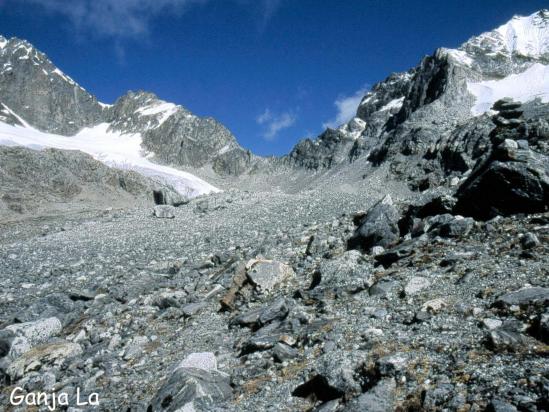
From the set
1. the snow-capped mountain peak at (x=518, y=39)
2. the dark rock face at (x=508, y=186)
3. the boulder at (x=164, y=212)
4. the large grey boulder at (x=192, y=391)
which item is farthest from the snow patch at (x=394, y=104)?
the large grey boulder at (x=192, y=391)

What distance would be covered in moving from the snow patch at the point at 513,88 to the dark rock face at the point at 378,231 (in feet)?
170

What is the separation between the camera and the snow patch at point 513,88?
58406mm

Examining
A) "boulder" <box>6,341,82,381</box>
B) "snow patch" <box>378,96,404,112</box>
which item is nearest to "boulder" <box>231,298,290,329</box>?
"boulder" <box>6,341,82,381</box>

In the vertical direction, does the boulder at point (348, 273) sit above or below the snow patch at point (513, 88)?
below

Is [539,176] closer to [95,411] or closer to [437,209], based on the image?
[437,209]

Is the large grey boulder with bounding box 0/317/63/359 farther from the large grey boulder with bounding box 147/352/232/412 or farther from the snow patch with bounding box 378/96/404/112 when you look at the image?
the snow patch with bounding box 378/96/404/112

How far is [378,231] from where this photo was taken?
13406mm

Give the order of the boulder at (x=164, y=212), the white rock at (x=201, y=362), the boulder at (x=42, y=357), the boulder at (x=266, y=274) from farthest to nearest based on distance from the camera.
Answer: the boulder at (x=164, y=212)
the boulder at (x=266, y=274)
the boulder at (x=42, y=357)
the white rock at (x=201, y=362)

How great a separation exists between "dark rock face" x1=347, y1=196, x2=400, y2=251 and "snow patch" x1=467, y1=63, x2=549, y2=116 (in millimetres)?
51683

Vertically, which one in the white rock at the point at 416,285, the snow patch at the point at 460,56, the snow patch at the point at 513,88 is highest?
the snow patch at the point at 460,56

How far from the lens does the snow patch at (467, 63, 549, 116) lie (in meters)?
58.4

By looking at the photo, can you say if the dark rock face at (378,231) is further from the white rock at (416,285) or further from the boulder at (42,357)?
the boulder at (42,357)

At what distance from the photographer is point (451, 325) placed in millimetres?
6875

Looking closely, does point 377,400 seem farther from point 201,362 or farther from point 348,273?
point 348,273
